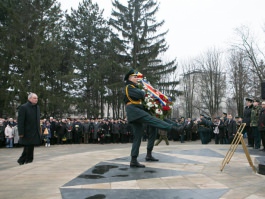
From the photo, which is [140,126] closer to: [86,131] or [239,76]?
[86,131]

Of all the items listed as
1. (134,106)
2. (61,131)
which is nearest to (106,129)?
(61,131)

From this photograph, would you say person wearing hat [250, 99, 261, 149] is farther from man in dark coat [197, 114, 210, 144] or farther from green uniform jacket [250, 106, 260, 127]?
man in dark coat [197, 114, 210, 144]

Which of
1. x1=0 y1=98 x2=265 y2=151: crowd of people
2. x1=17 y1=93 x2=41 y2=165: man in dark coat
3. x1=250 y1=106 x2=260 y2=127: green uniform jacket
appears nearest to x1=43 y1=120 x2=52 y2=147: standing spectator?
x1=0 y1=98 x2=265 y2=151: crowd of people

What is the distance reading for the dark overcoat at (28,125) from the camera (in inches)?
285

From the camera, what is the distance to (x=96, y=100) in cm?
3938

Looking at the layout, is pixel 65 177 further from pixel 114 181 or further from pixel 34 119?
pixel 34 119

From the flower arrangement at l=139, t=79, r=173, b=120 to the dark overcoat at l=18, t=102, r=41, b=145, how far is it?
277 cm

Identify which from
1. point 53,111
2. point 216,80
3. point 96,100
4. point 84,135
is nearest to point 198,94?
point 216,80

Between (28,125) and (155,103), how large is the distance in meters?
3.20

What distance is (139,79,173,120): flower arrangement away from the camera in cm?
734

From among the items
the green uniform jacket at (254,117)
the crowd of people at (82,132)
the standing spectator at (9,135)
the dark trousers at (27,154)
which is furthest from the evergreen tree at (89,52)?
the dark trousers at (27,154)

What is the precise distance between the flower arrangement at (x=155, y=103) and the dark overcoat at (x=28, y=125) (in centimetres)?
277

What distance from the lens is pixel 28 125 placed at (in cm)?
737

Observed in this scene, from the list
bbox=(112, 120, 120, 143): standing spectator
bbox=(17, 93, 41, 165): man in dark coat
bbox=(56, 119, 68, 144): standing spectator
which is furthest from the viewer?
bbox=(112, 120, 120, 143): standing spectator
